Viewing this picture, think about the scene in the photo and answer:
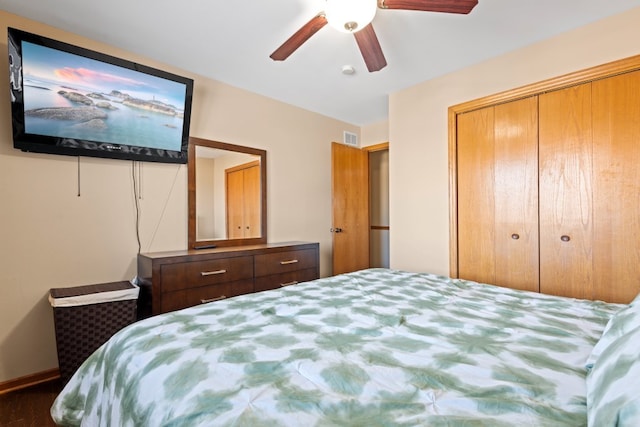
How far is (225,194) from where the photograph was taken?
9.97 feet

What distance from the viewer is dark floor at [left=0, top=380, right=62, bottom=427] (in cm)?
168

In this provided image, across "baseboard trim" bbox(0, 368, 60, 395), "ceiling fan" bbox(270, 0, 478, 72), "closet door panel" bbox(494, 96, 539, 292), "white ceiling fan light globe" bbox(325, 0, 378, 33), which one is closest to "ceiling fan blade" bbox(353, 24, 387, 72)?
"ceiling fan" bbox(270, 0, 478, 72)

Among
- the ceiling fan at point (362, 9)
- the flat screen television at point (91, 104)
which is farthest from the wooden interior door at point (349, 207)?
the ceiling fan at point (362, 9)

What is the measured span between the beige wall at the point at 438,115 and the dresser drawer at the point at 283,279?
0.93 meters

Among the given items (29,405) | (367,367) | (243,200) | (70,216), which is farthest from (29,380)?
(367,367)

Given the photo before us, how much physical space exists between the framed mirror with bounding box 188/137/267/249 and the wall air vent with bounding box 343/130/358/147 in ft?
4.53

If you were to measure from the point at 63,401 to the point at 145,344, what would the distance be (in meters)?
0.61

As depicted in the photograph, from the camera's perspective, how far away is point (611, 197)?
2051 millimetres

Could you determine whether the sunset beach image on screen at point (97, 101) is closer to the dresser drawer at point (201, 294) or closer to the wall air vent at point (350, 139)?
the dresser drawer at point (201, 294)

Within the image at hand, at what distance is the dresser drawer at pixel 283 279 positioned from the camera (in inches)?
109

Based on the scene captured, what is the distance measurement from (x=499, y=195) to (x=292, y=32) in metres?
2.10

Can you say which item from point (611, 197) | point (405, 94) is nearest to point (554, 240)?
point (611, 197)

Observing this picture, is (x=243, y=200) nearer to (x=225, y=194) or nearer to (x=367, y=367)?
(x=225, y=194)

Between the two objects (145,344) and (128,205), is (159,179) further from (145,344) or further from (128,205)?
(145,344)
